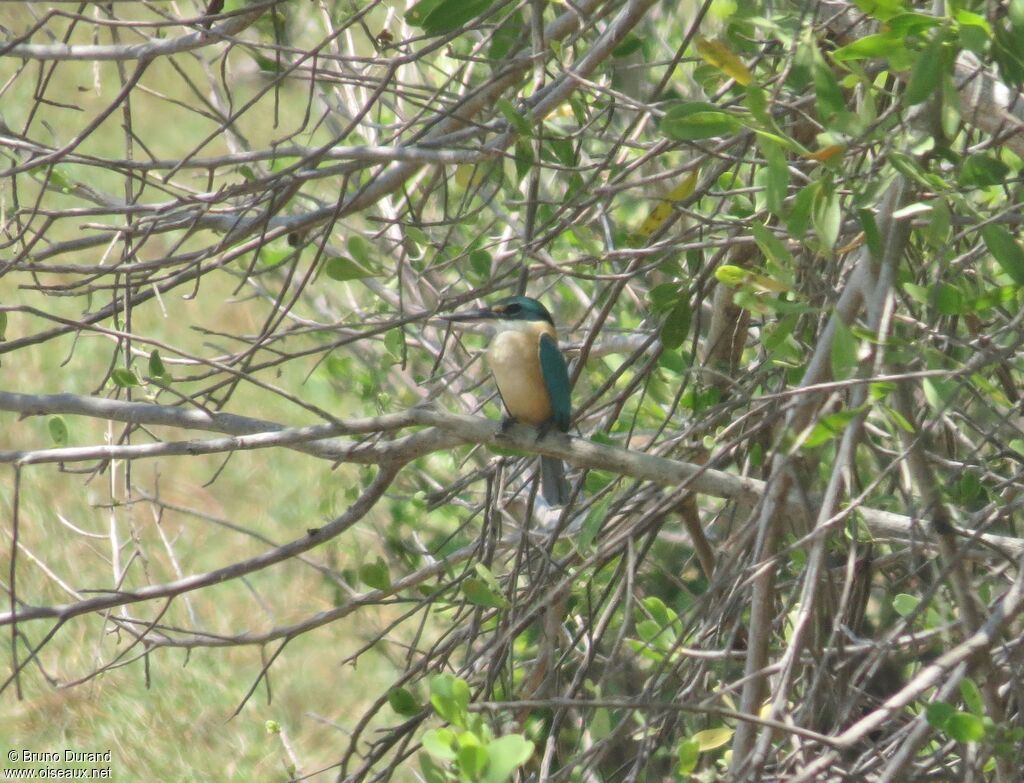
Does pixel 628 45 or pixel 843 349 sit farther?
pixel 628 45

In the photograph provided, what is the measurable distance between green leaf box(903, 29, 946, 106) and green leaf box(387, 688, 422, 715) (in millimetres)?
1387

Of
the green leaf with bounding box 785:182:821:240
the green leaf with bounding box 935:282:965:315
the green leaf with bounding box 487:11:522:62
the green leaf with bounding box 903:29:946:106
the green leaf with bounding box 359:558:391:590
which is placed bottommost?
the green leaf with bounding box 359:558:391:590

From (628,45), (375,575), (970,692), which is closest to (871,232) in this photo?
(970,692)

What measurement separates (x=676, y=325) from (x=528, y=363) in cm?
119

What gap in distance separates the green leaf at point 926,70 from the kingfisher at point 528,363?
2.01 metres

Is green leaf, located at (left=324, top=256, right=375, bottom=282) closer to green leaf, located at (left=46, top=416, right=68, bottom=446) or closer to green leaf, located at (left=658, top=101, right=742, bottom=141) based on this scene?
green leaf, located at (left=46, top=416, right=68, bottom=446)

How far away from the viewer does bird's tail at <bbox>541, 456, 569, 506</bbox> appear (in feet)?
11.6

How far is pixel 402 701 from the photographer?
93.1 inches

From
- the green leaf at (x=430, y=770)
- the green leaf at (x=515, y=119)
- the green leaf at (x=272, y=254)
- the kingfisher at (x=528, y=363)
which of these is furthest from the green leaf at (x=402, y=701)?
the green leaf at (x=272, y=254)

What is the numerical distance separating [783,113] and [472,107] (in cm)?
69

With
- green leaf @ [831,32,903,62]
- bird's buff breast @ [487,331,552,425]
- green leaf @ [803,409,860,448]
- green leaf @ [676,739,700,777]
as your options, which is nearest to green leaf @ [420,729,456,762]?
green leaf @ [676,739,700,777]

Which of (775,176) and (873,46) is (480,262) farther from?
(873,46)

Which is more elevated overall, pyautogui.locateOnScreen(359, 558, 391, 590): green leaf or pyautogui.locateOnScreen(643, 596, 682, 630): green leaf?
pyautogui.locateOnScreen(359, 558, 391, 590): green leaf

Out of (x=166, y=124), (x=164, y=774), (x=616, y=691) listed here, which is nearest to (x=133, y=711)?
(x=164, y=774)
